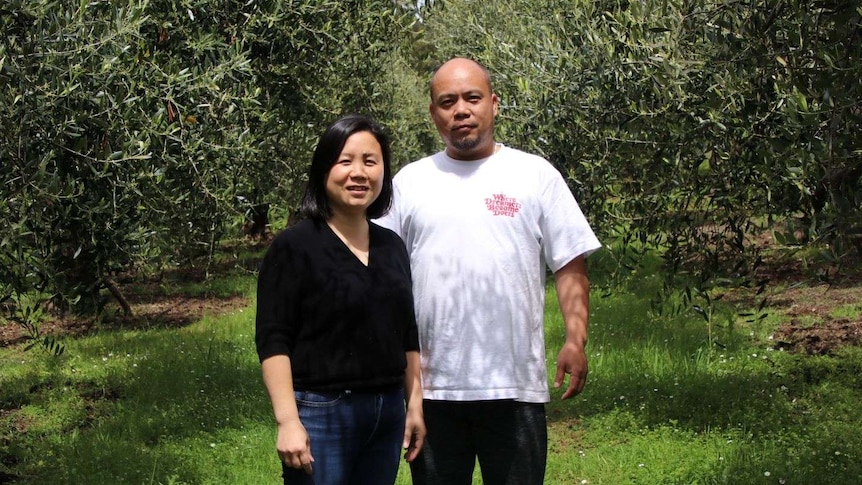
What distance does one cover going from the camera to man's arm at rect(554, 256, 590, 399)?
3.95 metres

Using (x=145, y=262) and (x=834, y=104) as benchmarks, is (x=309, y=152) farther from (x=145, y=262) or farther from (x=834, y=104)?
(x=834, y=104)

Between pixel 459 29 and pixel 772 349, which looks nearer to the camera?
pixel 772 349

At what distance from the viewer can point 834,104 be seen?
191 inches

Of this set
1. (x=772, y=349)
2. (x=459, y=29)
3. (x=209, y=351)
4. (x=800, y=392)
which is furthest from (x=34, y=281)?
(x=459, y=29)

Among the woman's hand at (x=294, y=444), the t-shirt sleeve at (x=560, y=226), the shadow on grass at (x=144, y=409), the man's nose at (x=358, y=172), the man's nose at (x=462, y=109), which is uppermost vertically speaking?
the man's nose at (x=462, y=109)

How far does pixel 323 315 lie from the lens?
3447mm

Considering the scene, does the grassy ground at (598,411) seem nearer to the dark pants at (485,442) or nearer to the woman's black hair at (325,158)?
the dark pants at (485,442)

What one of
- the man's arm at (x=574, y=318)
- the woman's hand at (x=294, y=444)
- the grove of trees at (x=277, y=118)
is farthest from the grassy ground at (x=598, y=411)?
the woman's hand at (x=294, y=444)

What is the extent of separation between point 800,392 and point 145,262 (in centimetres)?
553

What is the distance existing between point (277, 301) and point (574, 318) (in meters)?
1.18

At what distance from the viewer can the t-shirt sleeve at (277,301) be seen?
11.2ft

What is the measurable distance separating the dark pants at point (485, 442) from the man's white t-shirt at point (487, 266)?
0.24 feet

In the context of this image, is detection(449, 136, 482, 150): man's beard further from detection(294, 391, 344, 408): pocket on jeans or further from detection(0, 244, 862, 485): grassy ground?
detection(0, 244, 862, 485): grassy ground

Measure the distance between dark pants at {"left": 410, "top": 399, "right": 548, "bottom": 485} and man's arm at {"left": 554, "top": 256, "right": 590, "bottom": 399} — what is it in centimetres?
18
